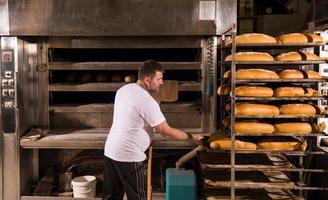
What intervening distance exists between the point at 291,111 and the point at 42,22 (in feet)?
7.96

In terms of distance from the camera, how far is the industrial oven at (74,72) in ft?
11.4

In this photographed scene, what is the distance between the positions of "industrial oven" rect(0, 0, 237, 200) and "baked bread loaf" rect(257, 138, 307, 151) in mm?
873

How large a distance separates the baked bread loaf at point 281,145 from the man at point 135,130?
627mm

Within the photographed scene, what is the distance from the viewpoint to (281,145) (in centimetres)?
280

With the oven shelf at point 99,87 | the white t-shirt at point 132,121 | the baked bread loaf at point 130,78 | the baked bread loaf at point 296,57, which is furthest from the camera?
the baked bread loaf at point 130,78

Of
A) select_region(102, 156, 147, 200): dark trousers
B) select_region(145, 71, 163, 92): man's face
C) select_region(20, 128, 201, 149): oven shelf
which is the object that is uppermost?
select_region(145, 71, 163, 92): man's face

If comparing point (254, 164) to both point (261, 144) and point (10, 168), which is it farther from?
point (10, 168)

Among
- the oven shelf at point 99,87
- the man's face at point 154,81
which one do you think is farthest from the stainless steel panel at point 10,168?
the man's face at point 154,81

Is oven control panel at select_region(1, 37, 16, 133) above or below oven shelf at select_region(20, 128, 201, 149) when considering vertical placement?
above

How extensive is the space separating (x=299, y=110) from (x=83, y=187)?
2.16m

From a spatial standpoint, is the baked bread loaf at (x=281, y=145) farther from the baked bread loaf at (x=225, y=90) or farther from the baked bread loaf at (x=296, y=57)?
the baked bread loaf at (x=296, y=57)

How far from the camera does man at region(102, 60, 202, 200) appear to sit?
2676 millimetres

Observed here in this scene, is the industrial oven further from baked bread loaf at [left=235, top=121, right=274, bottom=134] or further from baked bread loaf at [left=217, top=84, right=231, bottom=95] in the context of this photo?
baked bread loaf at [left=235, top=121, right=274, bottom=134]

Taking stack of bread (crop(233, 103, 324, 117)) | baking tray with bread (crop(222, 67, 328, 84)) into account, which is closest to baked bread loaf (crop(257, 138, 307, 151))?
stack of bread (crop(233, 103, 324, 117))
